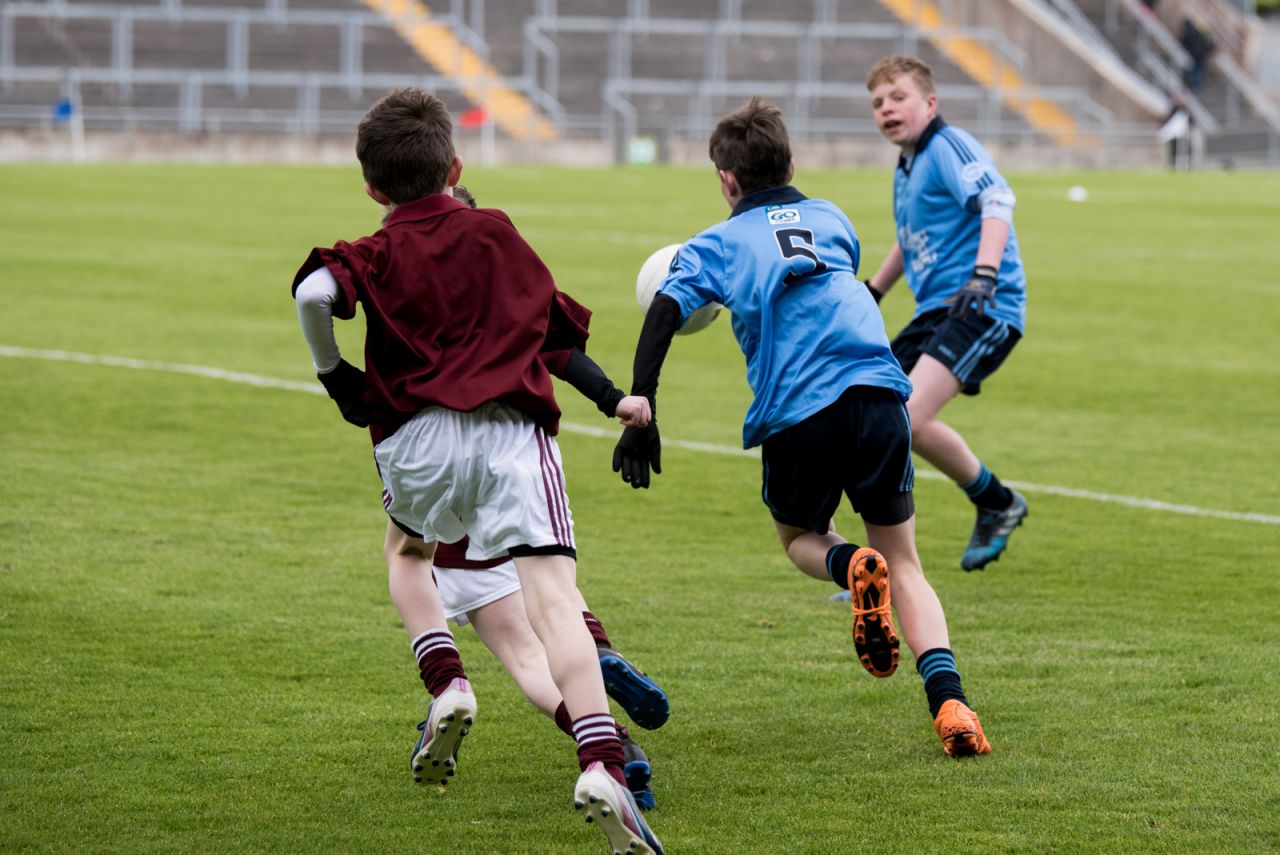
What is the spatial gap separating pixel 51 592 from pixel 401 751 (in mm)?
2236

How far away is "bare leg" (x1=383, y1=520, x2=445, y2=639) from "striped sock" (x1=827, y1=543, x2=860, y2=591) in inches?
44.0

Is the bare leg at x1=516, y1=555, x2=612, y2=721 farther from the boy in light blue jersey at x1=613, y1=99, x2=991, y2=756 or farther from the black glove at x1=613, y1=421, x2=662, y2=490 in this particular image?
the boy in light blue jersey at x1=613, y1=99, x2=991, y2=756

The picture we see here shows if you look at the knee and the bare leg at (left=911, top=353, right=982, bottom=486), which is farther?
the bare leg at (left=911, top=353, right=982, bottom=486)

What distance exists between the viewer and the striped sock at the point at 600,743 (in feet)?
13.7

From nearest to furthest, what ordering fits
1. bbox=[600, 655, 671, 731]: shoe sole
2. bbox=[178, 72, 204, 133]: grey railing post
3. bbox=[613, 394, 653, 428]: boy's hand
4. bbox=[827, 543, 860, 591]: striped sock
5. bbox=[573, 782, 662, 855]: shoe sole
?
bbox=[573, 782, 662, 855]: shoe sole, bbox=[613, 394, 653, 428]: boy's hand, bbox=[600, 655, 671, 731]: shoe sole, bbox=[827, 543, 860, 591]: striped sock, bbox=[178, 72, 204, 133]: grey railing post

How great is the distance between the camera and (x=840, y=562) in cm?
525

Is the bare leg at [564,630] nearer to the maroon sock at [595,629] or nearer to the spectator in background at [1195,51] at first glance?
the maroon sock at [595,629]

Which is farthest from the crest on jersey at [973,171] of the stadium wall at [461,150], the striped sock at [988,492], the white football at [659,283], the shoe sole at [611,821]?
the stadium wall at [461,150]

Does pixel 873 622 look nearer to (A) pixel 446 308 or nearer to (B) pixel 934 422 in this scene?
(A) pixel 446 308

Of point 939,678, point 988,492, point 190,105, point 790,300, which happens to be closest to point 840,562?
point 939,678

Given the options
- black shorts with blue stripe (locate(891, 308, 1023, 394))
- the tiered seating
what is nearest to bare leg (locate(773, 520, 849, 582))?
black shorts with blue stripe (locate(891, 308, 1023, 394))

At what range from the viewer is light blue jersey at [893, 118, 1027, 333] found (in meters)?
7.16

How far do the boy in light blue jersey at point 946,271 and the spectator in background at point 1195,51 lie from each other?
48.1m

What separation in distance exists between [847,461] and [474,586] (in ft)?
3.82
